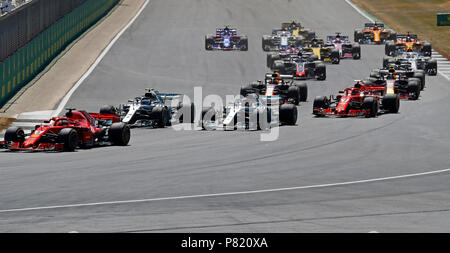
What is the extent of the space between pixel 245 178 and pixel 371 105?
14.9 metres

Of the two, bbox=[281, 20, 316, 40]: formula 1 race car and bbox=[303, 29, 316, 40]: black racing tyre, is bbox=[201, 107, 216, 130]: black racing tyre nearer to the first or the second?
bbox=[281, 20, 316, 40]: formula 1 race car

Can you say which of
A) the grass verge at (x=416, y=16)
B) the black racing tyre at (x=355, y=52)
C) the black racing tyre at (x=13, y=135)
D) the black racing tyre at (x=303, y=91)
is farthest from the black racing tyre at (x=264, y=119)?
the grass verge at (x=416, y=16)

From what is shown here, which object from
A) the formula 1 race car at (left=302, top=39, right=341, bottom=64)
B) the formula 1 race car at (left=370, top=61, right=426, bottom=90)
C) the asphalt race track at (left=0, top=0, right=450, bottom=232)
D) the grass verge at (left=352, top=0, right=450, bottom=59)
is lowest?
the asphalt race track at (left=0, top=0, right=450, bottom=232)

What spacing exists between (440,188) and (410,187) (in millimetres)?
651

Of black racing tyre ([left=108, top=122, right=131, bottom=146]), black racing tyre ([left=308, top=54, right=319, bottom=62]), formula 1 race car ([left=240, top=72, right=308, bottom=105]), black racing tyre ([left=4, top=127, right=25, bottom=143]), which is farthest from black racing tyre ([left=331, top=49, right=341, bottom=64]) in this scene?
black racing tyre ([left=4, top=127, right=25, bottom=143])

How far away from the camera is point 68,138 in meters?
25.1

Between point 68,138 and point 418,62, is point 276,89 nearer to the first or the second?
point 68,138

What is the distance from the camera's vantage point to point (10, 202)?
1705 cm

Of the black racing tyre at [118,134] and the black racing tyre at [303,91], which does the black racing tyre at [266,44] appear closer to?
the black racing tyre at [303,91]

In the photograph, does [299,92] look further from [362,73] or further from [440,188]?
[440,188]

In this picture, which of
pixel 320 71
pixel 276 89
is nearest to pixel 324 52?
pixel 320 71

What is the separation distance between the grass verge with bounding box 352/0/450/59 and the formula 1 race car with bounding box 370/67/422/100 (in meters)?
20.9

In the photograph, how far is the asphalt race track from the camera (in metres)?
14.8
